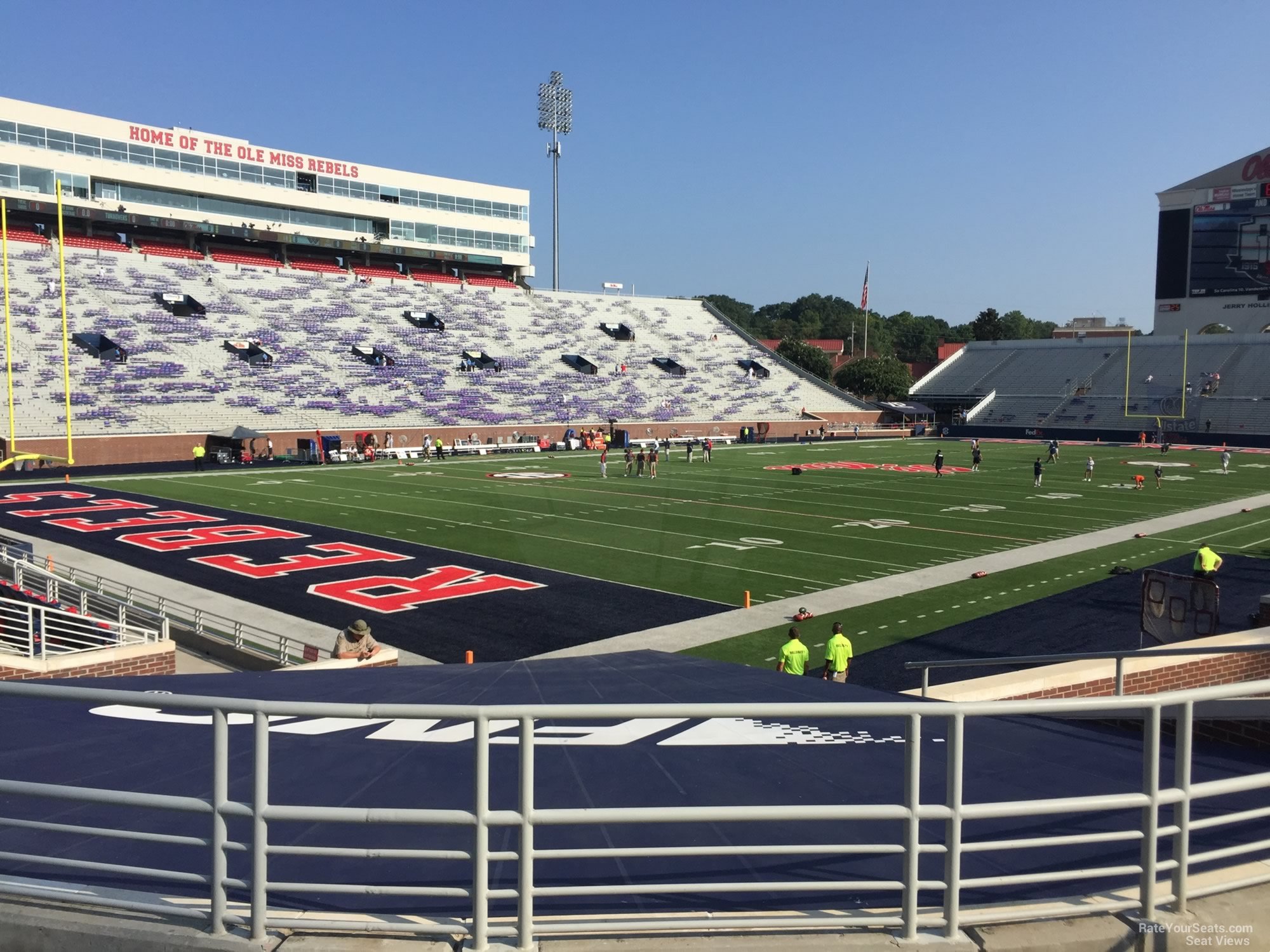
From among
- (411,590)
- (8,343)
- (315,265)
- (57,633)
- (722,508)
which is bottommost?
(411,590)

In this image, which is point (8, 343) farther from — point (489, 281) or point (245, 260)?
point (489, 281)

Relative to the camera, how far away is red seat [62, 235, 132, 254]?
202 ft

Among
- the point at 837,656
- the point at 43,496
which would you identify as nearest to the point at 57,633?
the point at 837,656

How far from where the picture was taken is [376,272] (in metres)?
76.9

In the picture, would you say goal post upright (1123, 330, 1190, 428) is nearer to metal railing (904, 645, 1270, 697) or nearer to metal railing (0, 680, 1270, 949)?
metal railing (904, 645, 1270, 697)

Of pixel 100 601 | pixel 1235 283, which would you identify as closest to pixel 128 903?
pixel 100 601

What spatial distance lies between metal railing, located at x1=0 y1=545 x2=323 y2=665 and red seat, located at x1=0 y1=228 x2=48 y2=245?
158ft

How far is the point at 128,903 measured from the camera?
10.9 ft

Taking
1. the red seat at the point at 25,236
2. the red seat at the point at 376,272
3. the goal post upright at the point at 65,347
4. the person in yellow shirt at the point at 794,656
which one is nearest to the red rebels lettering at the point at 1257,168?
the red seat at the point at 376,272

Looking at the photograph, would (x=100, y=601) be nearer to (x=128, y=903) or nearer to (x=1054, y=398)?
(x=128, y=903)

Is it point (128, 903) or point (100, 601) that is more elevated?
point (128, 903)

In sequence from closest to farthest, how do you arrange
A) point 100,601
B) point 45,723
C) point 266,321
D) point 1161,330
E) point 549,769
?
point 549,769 → point 45,723 → point 100,601 → point 266,321 → point 1161,330

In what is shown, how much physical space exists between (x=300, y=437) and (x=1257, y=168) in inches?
2402

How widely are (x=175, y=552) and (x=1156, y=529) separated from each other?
25349mm
